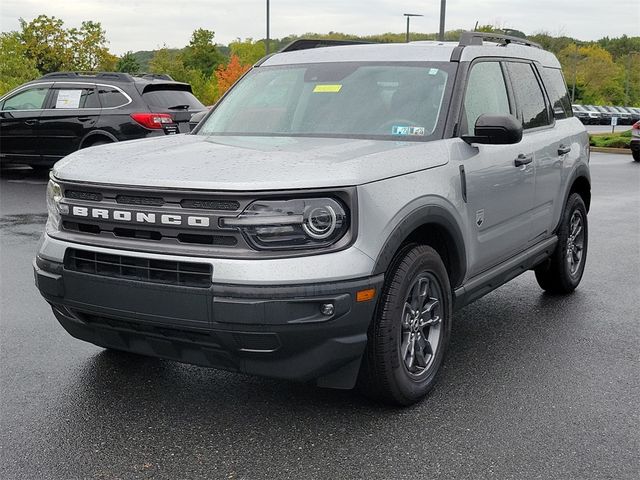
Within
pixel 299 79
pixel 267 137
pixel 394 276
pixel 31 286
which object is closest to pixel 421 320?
pixel 394 276

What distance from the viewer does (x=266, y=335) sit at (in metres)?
3.40

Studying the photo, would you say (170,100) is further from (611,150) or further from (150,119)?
(611,150)

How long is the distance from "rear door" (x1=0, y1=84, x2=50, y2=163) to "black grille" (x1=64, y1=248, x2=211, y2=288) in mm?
11279

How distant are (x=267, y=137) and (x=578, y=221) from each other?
10.2 feet

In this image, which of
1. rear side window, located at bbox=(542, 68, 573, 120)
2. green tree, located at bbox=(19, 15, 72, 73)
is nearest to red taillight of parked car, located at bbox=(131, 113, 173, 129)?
rear side window, located at bbox=(542, 68, 573, 120)

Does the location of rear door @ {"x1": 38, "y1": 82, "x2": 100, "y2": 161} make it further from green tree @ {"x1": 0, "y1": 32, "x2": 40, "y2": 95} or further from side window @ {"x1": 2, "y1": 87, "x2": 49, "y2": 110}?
green tree @ {"x1": 0, "y1": 32, "x2": 40, "y2": 95}

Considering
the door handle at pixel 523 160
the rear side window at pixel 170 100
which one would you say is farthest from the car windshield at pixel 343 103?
the rear side window at pixel 170 100

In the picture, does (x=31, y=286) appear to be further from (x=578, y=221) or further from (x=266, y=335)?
(x=578, y=221)

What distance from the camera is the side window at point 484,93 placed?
15.7 ft

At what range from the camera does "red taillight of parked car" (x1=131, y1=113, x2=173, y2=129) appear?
12.9m

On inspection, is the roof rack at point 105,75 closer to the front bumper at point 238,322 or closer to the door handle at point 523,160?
the door handle at point 523,160

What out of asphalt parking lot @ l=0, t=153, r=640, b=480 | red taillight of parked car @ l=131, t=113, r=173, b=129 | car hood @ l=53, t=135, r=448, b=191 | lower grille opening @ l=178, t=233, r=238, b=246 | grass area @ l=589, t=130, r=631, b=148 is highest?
car hood @ l=53, t=135, r=448, b=191

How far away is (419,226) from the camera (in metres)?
3.98

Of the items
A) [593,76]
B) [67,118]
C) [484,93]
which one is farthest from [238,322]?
[593,76]
